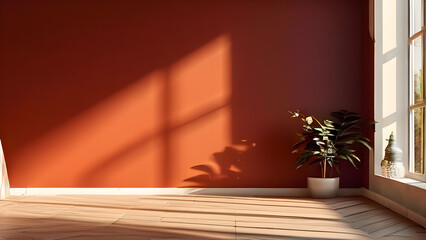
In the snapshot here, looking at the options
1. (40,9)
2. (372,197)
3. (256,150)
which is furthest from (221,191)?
(40,9)

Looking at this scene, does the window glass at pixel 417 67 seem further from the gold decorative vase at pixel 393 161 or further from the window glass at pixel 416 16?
the gold decorative vase at pixel 393 161

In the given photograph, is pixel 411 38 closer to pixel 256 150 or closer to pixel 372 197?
pixel 372 197

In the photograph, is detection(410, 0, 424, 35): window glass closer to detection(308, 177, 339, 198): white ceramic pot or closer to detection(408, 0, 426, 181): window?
detection(408, 0, 426, 181): window

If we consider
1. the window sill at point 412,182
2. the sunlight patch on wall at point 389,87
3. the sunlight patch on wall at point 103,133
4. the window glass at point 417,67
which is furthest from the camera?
the sunlight patch on wall at point 103,133

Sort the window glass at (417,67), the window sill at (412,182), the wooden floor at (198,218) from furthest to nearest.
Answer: the window glass at (417,67)
the window sill at (412,182)
the wooden floor at (198,218)

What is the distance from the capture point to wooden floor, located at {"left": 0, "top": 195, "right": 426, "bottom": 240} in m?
2.83

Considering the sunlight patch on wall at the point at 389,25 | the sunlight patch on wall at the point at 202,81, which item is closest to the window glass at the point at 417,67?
the sunlight patch on wall at the point at 389,25

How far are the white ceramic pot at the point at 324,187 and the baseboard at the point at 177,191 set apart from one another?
0.72ft

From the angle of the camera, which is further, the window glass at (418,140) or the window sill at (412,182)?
the window glass at (418,140)

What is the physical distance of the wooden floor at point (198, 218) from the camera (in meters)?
2.83

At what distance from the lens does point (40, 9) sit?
481cm

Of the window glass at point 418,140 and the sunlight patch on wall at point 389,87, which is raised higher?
the sunlight patch on wall at point 389,87

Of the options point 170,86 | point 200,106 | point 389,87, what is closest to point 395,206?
point 389,87

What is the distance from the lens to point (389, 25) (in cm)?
418
